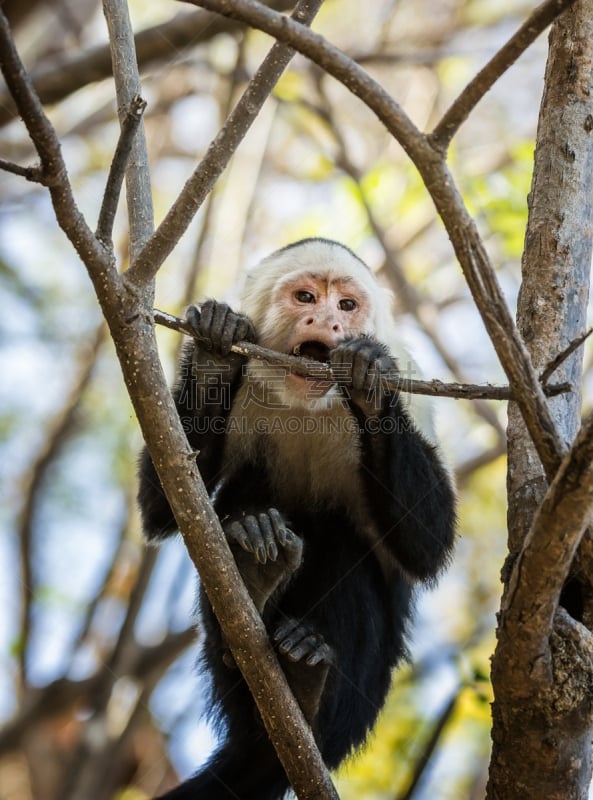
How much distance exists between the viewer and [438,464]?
199 inches

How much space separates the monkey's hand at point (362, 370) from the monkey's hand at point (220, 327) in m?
0.52

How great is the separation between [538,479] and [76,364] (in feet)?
24.1

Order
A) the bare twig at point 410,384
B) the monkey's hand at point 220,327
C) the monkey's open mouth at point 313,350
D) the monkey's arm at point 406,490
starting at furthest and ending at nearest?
the monkey's open mouth at point 313,350, the monkey's arm at point 406,490, the monkey's hand at point 220,327, the bare twig at point 410,384

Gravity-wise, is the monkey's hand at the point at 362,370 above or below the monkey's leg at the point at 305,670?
above

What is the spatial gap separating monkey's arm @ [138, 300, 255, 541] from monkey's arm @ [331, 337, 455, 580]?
2.10ft

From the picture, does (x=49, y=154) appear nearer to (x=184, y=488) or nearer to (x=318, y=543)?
(x=184, y=488)

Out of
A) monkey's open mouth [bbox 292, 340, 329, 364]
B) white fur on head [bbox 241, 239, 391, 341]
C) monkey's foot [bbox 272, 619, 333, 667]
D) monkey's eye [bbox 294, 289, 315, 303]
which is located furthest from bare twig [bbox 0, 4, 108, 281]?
white fur on head [bbox 241, 239, 391, 341]

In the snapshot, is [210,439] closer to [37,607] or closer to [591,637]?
[591,637]

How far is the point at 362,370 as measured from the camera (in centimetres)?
427

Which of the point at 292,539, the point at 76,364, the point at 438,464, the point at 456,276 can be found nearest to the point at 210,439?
the point at 292,539

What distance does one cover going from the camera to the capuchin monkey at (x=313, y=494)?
444 centimetres

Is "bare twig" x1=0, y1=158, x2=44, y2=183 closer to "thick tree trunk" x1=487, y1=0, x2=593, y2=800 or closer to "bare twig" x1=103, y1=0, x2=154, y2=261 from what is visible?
"bare twig" x1=103, y1=0, x2=154, y2=261

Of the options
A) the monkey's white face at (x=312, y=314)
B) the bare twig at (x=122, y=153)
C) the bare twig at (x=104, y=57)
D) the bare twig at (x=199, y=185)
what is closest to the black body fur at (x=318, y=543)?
the monkey's white face at (x=312, y=314)

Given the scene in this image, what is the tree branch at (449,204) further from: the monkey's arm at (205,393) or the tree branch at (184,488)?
the monkey's arm at (205,393)
